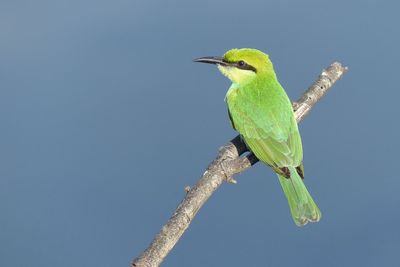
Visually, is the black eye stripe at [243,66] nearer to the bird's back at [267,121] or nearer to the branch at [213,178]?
the bird's back at [267,121]

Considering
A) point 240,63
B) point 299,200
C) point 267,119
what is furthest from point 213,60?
point 299,200

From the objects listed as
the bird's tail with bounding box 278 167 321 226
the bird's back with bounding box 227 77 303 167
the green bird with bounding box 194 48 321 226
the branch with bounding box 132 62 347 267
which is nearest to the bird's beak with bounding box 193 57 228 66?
the green bird with bounding box 194 48 321 226

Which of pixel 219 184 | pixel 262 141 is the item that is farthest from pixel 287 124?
pixel 219 184

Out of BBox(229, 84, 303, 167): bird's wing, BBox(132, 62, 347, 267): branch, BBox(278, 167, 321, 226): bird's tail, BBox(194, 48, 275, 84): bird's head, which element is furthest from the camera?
BBox(194, 48, 275, 84): bird's head

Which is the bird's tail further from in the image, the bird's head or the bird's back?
the bird's head

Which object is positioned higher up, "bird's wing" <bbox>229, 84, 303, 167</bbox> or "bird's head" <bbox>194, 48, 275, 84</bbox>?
"bird's head" <bbox>194, 48, 275, 84</bbox>

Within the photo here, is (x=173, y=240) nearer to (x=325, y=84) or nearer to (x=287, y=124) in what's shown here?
(x=287, y=124)

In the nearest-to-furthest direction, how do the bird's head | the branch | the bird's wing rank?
the branch < the bird's wing < the bird's head
